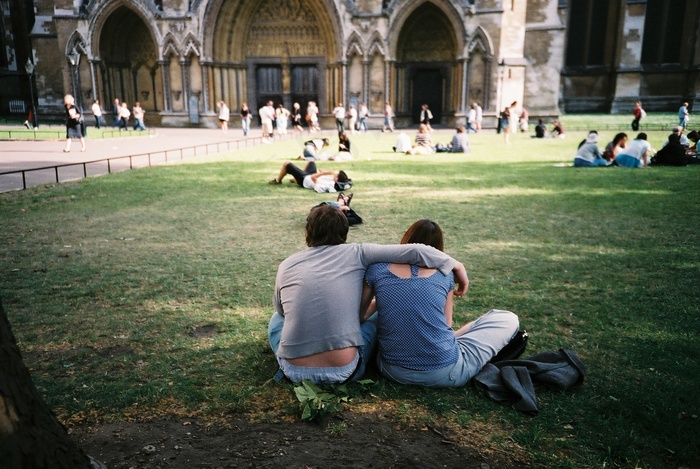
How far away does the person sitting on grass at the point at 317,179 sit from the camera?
12281mm

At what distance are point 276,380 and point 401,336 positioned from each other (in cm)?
98

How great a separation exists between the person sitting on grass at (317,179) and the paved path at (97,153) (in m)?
4.85

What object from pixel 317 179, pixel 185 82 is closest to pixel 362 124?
pixel 185 82

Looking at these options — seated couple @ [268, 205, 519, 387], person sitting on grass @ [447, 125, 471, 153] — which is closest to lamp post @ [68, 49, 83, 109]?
person sitting on grass @ [447, 125, 471, 153]

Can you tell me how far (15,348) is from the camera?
2334 millimetres

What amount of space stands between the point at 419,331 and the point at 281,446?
1170 mm

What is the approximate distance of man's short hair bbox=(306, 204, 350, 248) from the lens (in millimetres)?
3947

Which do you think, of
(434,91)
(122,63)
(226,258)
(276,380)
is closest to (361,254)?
(276,380)

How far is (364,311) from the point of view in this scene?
4.05m

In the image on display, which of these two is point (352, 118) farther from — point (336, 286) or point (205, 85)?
point (336, 286)

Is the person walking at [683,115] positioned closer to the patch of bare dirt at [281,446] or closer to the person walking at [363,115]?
the person walking at [363,115]

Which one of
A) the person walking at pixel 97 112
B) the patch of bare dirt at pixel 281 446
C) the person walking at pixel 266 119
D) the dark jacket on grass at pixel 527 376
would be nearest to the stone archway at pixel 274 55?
the person walking at pixel 97 112

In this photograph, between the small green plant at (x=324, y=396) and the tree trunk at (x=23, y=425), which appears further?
the small green plant at (x=324, y=396)

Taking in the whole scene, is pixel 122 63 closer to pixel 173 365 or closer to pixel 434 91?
pixel 434 91
